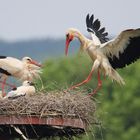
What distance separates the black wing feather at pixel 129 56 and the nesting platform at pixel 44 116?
7.29 ft

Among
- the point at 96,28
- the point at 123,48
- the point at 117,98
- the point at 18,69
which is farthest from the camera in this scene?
the point at 117,98

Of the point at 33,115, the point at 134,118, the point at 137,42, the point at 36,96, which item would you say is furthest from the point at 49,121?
the point at 134,118

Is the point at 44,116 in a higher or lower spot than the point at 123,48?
lower

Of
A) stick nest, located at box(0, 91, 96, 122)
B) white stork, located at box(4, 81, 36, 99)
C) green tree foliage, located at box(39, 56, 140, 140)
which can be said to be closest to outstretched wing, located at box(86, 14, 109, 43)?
white stork, located at box(4, 81, 36, 99)

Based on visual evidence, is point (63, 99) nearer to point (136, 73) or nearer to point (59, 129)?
point (59, 129)

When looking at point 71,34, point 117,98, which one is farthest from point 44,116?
point 117,98

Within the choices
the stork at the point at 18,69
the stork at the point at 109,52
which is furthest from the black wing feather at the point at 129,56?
the stork at the point at 18,69

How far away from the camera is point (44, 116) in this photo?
14.1m

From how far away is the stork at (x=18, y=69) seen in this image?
57.0ft

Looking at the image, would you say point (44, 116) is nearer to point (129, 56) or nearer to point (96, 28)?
point (129, 56)

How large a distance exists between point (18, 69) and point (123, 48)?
178 centimetres

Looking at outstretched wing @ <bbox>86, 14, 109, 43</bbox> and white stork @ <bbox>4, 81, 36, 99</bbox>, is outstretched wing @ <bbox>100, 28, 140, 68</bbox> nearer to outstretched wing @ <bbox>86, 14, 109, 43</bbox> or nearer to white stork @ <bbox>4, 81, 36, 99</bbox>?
outstretched wing @ <bbox>86, 14, 109, 43</bbox>

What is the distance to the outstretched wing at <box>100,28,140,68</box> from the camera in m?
16.8

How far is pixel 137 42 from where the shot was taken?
1697cm
